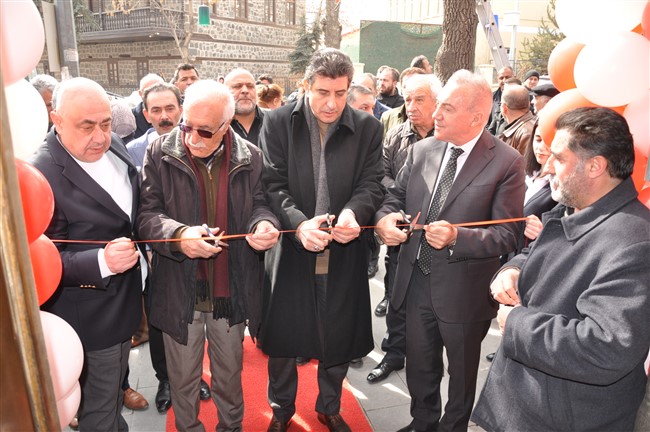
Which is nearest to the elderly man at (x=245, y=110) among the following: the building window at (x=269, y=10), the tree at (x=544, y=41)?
the building window at (x=269, y=10)

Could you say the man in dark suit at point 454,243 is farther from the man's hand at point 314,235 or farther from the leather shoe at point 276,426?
the leather shoe at point 276,426

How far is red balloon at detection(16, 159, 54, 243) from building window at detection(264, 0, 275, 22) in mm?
27098

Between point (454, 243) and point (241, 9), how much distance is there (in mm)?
25508

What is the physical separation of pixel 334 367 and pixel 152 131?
2.83 metres

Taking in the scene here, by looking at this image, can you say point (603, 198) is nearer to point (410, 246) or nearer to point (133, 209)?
point (410, 246)

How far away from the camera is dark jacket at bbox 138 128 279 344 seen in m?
2.77

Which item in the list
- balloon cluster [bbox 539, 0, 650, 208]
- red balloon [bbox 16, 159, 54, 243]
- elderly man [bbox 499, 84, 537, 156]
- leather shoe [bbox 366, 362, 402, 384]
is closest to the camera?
red balloon [bbox 16, 159, 54, 243]

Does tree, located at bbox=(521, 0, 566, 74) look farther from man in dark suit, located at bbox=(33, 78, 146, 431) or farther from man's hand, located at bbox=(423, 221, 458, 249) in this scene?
man in dark suit, located at bbox=(33, 78, 146, 431)

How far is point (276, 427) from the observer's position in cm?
335

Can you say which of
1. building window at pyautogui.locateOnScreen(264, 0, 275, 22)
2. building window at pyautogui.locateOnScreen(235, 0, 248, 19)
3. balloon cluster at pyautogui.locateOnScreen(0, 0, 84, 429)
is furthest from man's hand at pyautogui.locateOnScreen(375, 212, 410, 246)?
building window at pyautogui.locateOnScreen(264, 0, 275, 22)

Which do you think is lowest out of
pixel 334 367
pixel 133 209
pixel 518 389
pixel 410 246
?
pixel 334 367

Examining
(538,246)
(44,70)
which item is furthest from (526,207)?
(44,70)

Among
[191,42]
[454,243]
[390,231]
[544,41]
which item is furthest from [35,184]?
[544,41]

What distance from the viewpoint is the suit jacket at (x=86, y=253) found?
250 cm
